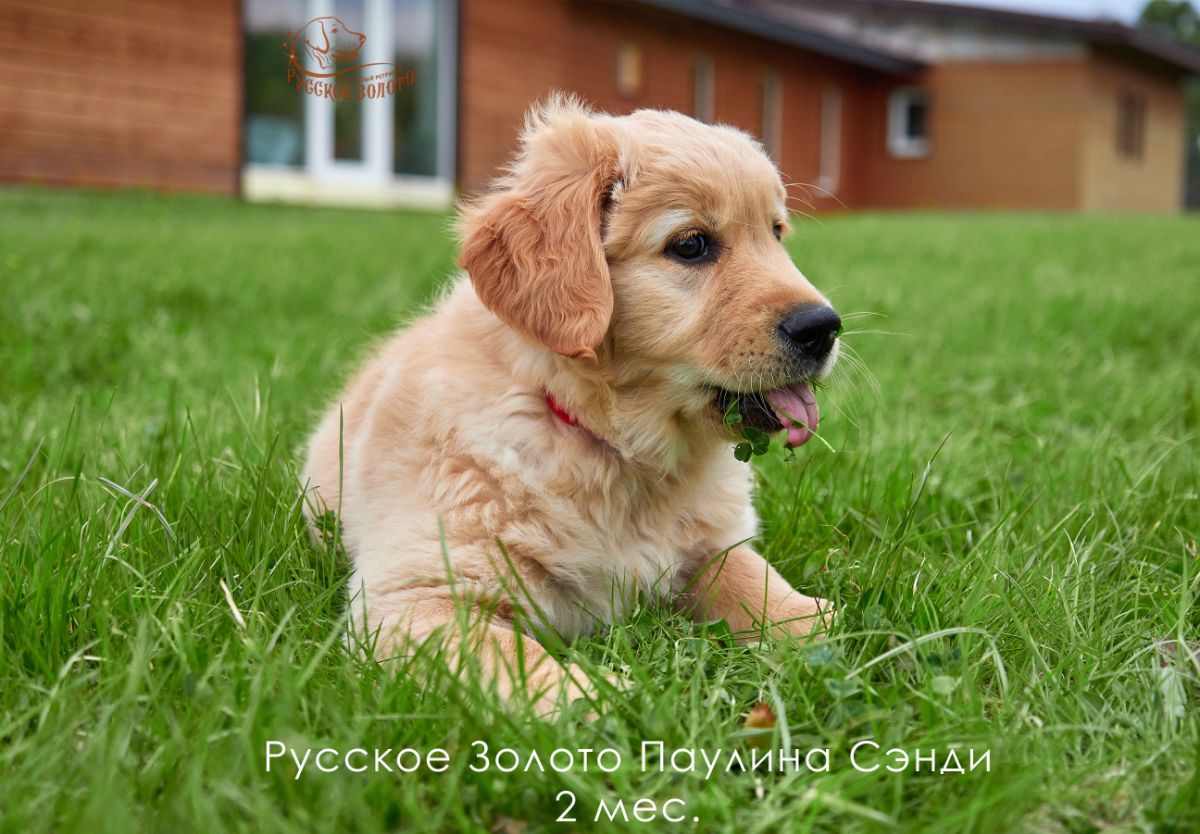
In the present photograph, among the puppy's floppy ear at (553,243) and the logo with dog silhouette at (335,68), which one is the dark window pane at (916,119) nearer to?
the logo with dog silhouette at (335,68)

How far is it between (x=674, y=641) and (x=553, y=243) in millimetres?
845

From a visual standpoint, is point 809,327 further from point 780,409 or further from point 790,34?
point 790,34

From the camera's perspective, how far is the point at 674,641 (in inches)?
81.3

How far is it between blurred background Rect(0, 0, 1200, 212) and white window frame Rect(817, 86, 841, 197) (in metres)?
0.07

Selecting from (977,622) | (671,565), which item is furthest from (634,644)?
(977,622)

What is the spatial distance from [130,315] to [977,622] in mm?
4327

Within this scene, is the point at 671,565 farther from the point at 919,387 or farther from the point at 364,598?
the point at 919,387

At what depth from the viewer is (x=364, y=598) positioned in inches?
81.7

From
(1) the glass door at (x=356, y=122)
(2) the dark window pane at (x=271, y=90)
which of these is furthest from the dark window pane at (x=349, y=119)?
(2) the dark window pane at (x=271, y=90)

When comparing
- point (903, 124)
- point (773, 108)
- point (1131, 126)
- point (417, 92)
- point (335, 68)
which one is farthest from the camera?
point (1131, 126)

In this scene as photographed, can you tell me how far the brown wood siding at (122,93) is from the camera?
1248cm

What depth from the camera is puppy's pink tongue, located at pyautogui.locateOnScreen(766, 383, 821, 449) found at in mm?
2213

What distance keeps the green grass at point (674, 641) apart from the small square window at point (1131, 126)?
2857cm

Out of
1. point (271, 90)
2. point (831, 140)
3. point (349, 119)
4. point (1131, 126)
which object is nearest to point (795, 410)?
point (271, 90)
